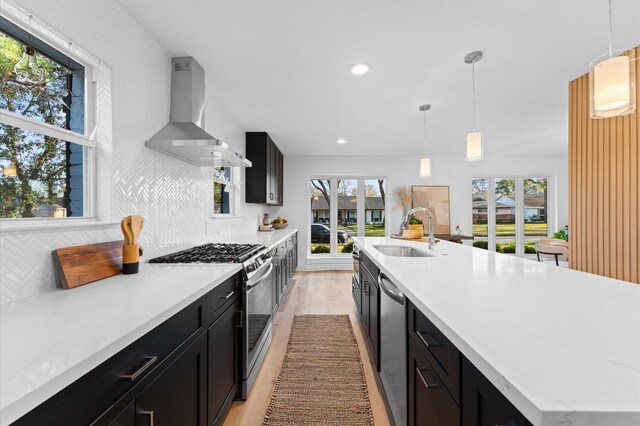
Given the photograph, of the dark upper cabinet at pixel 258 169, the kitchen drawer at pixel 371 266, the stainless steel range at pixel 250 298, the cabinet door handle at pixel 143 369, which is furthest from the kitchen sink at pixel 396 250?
the cabinet door handle at pixel 143 369

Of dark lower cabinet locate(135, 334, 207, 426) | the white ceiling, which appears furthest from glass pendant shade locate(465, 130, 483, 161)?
dark lower cabinet locate(135, 334, 207, 426)

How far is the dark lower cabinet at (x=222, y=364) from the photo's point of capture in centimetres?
144

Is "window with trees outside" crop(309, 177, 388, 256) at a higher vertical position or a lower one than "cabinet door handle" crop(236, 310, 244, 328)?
higher

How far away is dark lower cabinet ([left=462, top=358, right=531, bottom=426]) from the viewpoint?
0.62 m

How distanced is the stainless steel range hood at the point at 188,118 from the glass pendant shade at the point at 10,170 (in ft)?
2.74

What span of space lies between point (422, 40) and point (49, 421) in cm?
261

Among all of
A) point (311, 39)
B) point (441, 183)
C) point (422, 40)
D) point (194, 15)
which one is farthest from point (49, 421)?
point (441, 183)

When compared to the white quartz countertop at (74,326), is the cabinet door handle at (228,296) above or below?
below

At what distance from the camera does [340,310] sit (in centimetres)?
363

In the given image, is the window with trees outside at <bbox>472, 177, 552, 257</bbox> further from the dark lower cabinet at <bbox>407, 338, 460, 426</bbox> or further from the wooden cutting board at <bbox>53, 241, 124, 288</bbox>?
the wooden cutting board at <bbox>53, 241, 124, 288</bbox>

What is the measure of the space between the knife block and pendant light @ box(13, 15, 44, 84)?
86cm

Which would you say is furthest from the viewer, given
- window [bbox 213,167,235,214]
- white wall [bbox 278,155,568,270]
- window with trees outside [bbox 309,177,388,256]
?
window with trees outside [bbox 309,177,388,256]

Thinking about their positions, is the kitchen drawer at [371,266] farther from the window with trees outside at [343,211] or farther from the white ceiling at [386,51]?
the window with trees outside at [343,211]

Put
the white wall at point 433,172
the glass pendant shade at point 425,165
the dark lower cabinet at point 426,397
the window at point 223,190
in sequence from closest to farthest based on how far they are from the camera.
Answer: the dark lower cabinet at point 426,397 → the window at point 223,190 → the glass pendant shade at point 425,165 → the white wall at point 433,172
